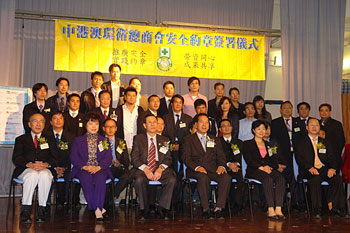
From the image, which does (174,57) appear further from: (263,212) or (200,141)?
(263,212)

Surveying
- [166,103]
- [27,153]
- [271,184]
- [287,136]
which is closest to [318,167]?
[287,136]

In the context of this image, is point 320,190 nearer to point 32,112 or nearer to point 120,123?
point 120,123

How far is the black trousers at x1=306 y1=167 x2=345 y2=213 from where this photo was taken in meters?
4.93

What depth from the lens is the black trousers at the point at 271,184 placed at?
476 cm

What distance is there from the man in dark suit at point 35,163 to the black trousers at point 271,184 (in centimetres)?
246

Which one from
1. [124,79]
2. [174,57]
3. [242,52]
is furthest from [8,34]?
[242,52]

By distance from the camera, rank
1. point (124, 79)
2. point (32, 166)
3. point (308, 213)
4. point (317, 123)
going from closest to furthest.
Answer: point (32, 166) → point (308, 213) → point (317, 123) → point (124, 79)

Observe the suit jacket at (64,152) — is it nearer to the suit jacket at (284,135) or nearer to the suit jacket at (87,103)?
the suit jacket at (87,103)

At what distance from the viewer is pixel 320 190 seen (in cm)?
496

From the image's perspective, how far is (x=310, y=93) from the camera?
7.05 metres

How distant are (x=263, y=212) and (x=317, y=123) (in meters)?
1.39

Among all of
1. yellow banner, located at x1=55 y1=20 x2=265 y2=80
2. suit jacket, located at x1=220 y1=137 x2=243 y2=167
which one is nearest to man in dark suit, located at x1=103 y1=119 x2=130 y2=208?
suit jacket, located at x1=220 y1=137 x2=243 y2=167

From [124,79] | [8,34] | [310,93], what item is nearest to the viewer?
[8,34]

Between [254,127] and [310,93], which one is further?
[310,93]
